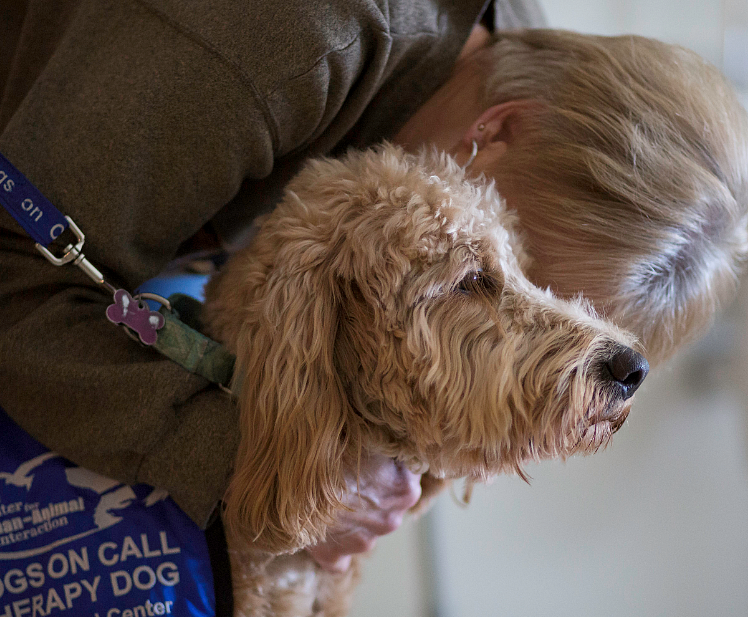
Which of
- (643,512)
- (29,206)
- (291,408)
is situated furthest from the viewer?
(643,512)

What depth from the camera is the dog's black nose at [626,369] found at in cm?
77

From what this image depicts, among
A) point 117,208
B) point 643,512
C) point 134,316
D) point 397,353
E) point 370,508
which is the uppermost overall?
point 117,208

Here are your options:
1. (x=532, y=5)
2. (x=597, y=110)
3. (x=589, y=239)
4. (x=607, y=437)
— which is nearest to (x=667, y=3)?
(x=532, y=5)

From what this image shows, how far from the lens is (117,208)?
2.96 feet

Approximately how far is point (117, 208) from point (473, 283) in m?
0.51

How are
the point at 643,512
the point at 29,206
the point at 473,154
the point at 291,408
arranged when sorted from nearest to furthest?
1. the point at 291,408
2. the point at 29,206
3. the point at 473,154
4. the point at 643,512

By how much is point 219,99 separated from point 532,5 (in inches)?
33.0

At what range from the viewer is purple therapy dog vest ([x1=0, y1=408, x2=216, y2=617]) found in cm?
87

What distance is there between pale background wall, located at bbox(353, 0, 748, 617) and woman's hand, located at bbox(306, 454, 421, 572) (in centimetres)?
54

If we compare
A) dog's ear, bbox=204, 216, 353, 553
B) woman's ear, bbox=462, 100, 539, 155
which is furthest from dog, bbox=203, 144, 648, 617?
woman's ear, bbox=462, 100, 539, 155

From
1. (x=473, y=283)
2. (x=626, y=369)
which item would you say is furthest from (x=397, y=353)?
(x=626, y=369)

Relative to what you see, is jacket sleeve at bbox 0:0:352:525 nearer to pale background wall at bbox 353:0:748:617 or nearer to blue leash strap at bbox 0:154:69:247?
blue leash strap at bbox 0:154:69:247

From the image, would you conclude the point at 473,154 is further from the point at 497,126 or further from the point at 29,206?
the point at 29,206

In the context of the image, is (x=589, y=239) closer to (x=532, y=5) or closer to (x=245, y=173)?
(x=245, y=173)
